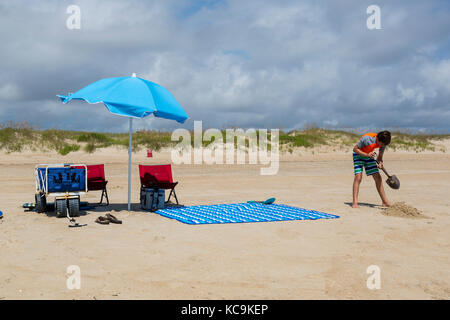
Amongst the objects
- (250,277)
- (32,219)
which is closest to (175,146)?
(32,219)

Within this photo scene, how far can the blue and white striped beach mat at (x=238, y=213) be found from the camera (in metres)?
7.52

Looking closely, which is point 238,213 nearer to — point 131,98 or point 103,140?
point 131,98

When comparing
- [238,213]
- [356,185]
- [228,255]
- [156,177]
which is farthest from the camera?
[156,177]

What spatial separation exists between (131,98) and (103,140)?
1959cm

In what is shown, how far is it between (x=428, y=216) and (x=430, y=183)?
682cm

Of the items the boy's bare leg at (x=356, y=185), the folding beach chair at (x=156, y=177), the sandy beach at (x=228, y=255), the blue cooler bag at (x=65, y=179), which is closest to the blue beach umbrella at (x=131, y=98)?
the folding beach chair at (x=156, y=177)

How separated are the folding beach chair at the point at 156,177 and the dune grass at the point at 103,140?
15.8 meters

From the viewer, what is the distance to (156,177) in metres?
8.91

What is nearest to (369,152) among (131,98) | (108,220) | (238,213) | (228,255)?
(238,213)

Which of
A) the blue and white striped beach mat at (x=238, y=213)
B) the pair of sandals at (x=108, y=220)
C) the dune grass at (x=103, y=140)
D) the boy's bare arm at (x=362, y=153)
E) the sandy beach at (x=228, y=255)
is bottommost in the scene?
the sandy beach at (x=228, y=255)

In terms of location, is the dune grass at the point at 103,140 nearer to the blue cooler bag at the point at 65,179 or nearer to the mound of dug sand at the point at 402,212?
the blue cooler bag at the point at 65,179

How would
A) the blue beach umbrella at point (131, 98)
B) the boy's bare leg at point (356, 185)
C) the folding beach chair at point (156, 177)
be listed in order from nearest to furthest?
the blue beach umbrella at point (131, 98) < the folding beach chair at point (156, 177) < the boy's bare leg at point (356, 185)
